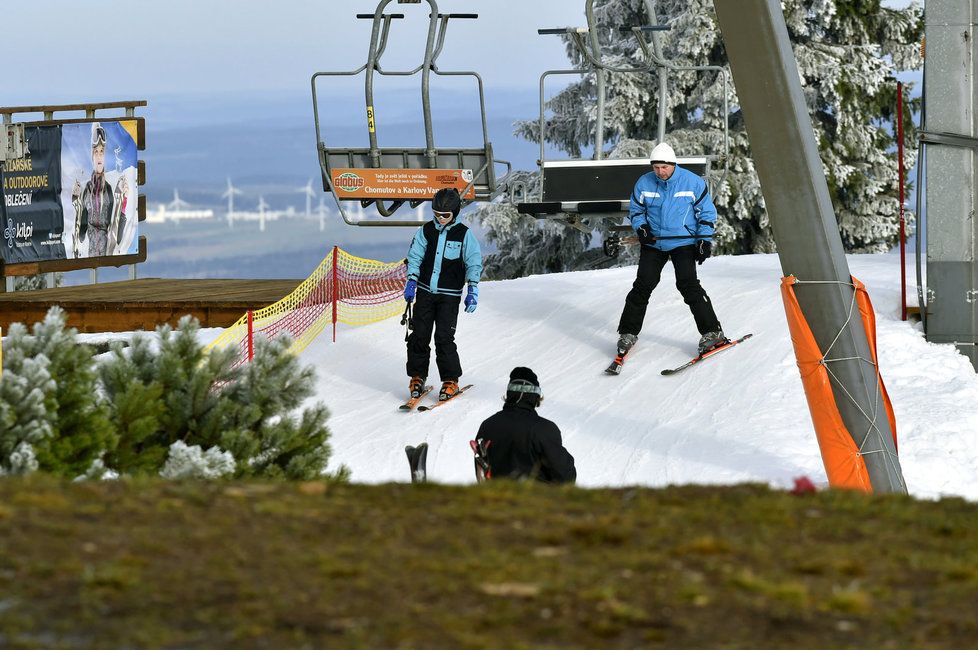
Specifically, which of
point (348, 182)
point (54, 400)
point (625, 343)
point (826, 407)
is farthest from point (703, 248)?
point (54, 400)

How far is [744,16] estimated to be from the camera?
8961 mm

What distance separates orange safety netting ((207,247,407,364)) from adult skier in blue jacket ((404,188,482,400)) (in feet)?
10.7

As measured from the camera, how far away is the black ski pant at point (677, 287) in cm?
1295

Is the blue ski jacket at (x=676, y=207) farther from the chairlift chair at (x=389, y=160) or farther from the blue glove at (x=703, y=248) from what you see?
the chairlift chair at (x=389, y=160)

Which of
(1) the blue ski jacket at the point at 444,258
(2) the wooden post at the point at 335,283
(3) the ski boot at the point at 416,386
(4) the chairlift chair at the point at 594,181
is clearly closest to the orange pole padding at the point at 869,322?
(1) the blue ski jacket at the point at 444,258

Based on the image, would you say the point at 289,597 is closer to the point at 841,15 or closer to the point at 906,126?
the point at 841,15

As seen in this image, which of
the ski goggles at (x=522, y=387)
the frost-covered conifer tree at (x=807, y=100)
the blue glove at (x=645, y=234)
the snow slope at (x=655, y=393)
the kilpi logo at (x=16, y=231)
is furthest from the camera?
the frost-covered conifer tree at (x=807, y=100)

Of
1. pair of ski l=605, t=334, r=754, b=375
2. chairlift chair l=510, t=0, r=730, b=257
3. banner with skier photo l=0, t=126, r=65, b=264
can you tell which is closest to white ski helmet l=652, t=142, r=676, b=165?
pair of ski l=605, t=334, r=754, b=375

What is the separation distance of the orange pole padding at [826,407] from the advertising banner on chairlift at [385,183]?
7480 mm

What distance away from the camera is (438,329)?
13.1m

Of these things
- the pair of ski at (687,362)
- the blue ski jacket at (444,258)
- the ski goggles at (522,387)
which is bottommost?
the pair of ski at (687,362)

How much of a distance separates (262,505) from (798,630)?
6.69 feet

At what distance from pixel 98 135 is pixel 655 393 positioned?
50.0 feet

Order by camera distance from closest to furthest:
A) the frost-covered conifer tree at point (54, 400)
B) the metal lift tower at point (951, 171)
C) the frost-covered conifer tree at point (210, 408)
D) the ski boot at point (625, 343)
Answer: the frost-covered conifer tree at point (54, 400), the frost-covered conifer tree at point (210, 408), the metal lift tower at point (951, 171), the ski boot at point (625, 343)
